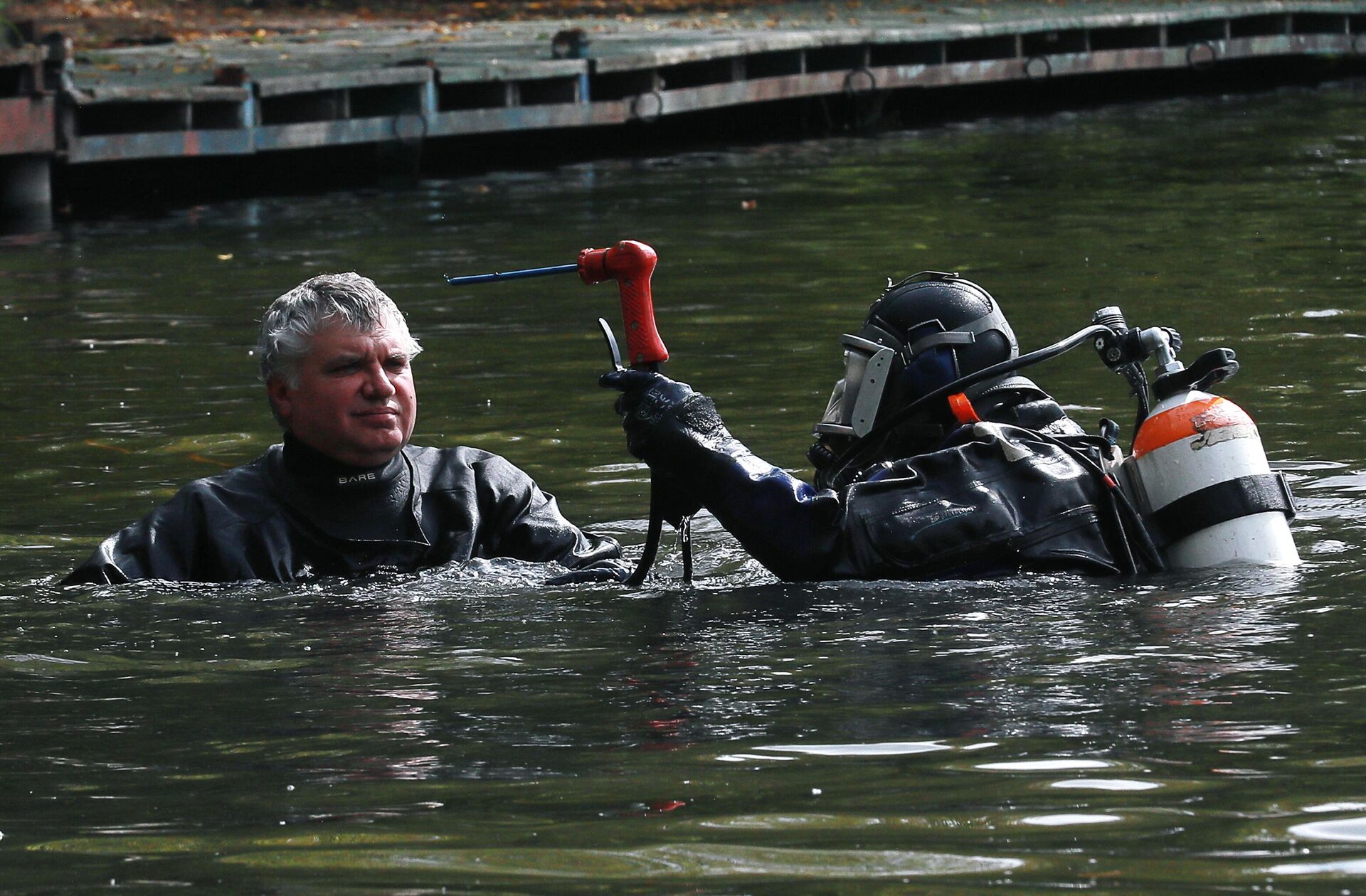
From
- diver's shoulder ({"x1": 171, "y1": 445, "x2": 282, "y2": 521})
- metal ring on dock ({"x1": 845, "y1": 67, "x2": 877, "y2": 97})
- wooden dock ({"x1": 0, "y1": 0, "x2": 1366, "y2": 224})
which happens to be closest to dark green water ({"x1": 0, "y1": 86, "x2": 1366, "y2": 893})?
diver's shoulder ({"x1": 171, "y1": 445, "x2": 282, "y2": 521})

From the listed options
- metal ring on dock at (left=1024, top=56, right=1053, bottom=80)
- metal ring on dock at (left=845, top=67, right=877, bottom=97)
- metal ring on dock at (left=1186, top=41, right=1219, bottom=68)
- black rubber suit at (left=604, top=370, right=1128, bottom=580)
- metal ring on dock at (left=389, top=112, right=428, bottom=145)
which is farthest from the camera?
metal ring on dock at (left=1186, top=41, right=1219, bottom=68)

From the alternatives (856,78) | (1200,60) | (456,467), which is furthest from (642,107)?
(456,467)

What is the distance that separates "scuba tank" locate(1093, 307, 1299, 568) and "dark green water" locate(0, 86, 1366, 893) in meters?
0.09

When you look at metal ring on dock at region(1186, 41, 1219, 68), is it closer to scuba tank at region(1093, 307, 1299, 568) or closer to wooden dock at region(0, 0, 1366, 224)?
wooden dock at region(0, 0, 1366, 224)

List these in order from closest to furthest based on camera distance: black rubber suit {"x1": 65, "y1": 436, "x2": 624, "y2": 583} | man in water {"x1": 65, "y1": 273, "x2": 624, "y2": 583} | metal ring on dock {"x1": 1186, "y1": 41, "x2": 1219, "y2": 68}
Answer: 1. man in water {"x1": 65, "y1": 273, "x2": 624, "y2": 583}
2. black rubber suit {"x1": 65, "y1": 436, "x2": 624, "y2": 583}
3. metal ring on dock {"x1": 1186, "y1": 41, "x2": 1219, "y2": 68}

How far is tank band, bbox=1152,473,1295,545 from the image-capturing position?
17.4 feet

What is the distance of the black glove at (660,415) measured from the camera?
532 cm

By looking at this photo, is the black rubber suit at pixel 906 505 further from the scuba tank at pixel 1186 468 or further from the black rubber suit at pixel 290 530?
the black rubber suit at pixel 290 530

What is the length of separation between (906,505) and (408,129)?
44.2 feet

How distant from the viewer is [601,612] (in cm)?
565

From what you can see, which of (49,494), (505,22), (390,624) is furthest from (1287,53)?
(390,624)

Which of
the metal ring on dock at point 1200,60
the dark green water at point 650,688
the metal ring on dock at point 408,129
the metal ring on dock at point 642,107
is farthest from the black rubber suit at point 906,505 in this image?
the metal ring on dock at point 1200,60

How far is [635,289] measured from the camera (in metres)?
5.51

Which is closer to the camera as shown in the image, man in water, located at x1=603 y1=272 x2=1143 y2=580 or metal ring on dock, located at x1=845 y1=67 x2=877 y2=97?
man in water, located at x1=603 y1=272 x2=1143 y2=580
